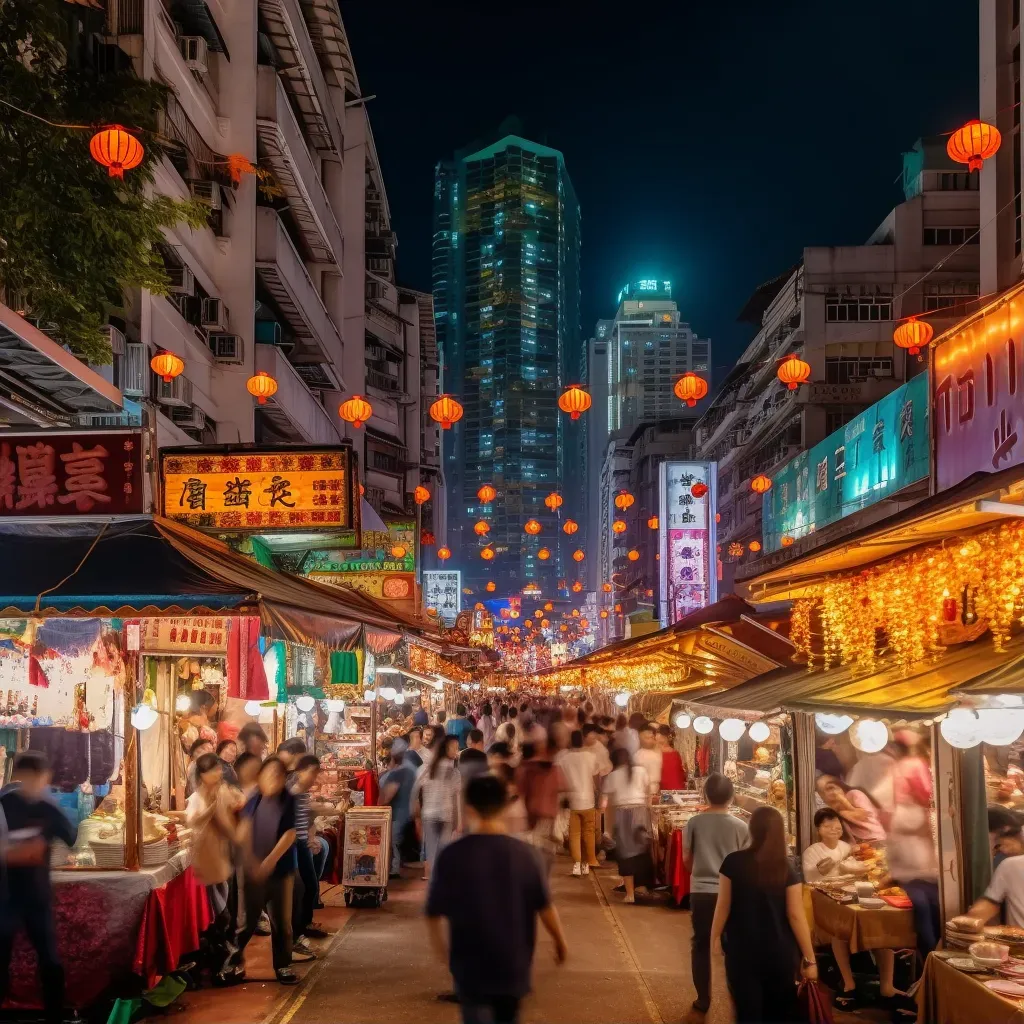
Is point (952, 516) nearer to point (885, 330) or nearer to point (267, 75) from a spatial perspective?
point (267, 75)

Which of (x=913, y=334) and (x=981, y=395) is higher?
(x=913, y=334)

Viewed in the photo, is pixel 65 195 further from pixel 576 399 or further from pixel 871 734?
pixel 576 399

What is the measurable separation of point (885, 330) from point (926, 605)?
39.0m

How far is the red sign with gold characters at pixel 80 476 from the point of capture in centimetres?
827

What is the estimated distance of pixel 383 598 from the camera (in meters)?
27.1

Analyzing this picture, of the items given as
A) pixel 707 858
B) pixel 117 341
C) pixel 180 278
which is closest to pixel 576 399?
pixel 180 278

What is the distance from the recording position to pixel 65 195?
38.6 ft

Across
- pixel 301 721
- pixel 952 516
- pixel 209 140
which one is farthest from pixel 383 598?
pixel 952 516

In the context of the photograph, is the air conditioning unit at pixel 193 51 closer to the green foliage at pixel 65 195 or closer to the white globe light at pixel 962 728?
the green foliage at pixel 65 195

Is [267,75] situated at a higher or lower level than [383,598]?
higher

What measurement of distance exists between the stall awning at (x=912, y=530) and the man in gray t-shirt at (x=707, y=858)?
1980 mm

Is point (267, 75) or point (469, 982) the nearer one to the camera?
point (469, 982)

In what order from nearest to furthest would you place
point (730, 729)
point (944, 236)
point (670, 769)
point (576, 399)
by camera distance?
point (730, 729) → point (670, 769) → point (576, 399) → point (944, 236)

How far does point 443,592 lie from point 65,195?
163ft
